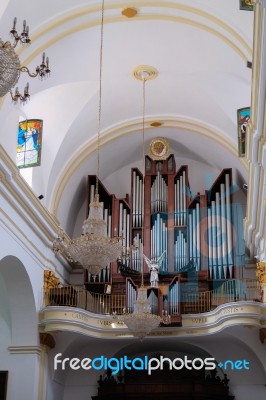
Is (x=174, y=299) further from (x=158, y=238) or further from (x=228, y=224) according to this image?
(x=228, y=224)

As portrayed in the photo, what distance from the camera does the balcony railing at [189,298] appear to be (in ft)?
49.1

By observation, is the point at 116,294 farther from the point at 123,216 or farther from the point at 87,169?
the point at 87,169

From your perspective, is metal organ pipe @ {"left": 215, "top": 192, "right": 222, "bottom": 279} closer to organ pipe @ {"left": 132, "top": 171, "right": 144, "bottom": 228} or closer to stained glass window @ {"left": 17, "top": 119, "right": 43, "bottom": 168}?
organ pipe @ {"left": 132, "top": 171, "right": 144, "bottom": 228}

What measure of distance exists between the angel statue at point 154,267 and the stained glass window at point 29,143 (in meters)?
3.84

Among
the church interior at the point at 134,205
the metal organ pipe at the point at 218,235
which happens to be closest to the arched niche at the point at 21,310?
the church interior at the point at 134,205

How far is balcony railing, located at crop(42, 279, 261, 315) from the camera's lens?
49.1 feet

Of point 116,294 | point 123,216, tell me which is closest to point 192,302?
point 116,294

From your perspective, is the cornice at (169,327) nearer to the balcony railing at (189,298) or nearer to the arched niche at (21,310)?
the arched niche at (21,310)

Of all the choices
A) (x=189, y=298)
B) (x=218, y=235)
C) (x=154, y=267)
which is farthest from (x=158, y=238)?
(x=189, y=298)

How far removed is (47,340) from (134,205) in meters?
4.87

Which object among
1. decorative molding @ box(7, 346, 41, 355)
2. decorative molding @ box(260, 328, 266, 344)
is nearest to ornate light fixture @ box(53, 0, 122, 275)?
decorative molding @ box(7, 346, 41, 355)

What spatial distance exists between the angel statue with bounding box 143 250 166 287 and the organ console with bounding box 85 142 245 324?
5.8 inches

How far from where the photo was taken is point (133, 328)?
1302 cm

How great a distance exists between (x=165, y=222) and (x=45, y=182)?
3.66 m
